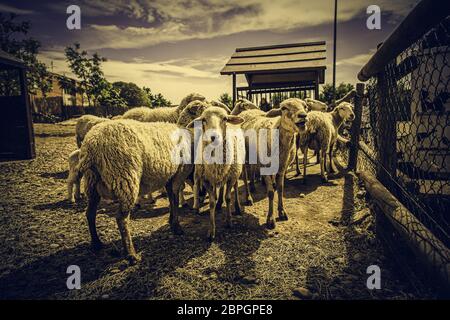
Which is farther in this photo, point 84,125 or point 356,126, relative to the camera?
point 84,125

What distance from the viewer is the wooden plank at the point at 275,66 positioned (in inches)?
395

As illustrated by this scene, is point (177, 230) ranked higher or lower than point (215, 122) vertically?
lower

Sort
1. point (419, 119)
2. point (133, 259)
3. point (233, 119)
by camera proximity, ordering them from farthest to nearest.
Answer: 1. point (233, 119)
2. point (133, 259)
3. point (419, 119)

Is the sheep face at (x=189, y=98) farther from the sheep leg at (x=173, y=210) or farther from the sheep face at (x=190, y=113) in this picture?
the sheep leg at (x=173, y=210)

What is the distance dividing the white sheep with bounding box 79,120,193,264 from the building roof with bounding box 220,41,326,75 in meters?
7.90

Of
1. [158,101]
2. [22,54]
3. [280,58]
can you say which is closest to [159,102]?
[158,101]

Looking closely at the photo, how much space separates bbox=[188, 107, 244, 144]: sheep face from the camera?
3.66m

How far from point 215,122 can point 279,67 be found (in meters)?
7.62

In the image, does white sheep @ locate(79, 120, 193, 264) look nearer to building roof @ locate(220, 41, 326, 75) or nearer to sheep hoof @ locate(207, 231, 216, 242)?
sheep hoof @ locate(207, 231, 216, 242)

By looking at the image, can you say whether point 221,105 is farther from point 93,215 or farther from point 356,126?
point 356,126

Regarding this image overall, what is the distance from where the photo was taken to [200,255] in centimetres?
323

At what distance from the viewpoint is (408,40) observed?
6.79 ft

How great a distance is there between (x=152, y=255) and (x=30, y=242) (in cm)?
182
